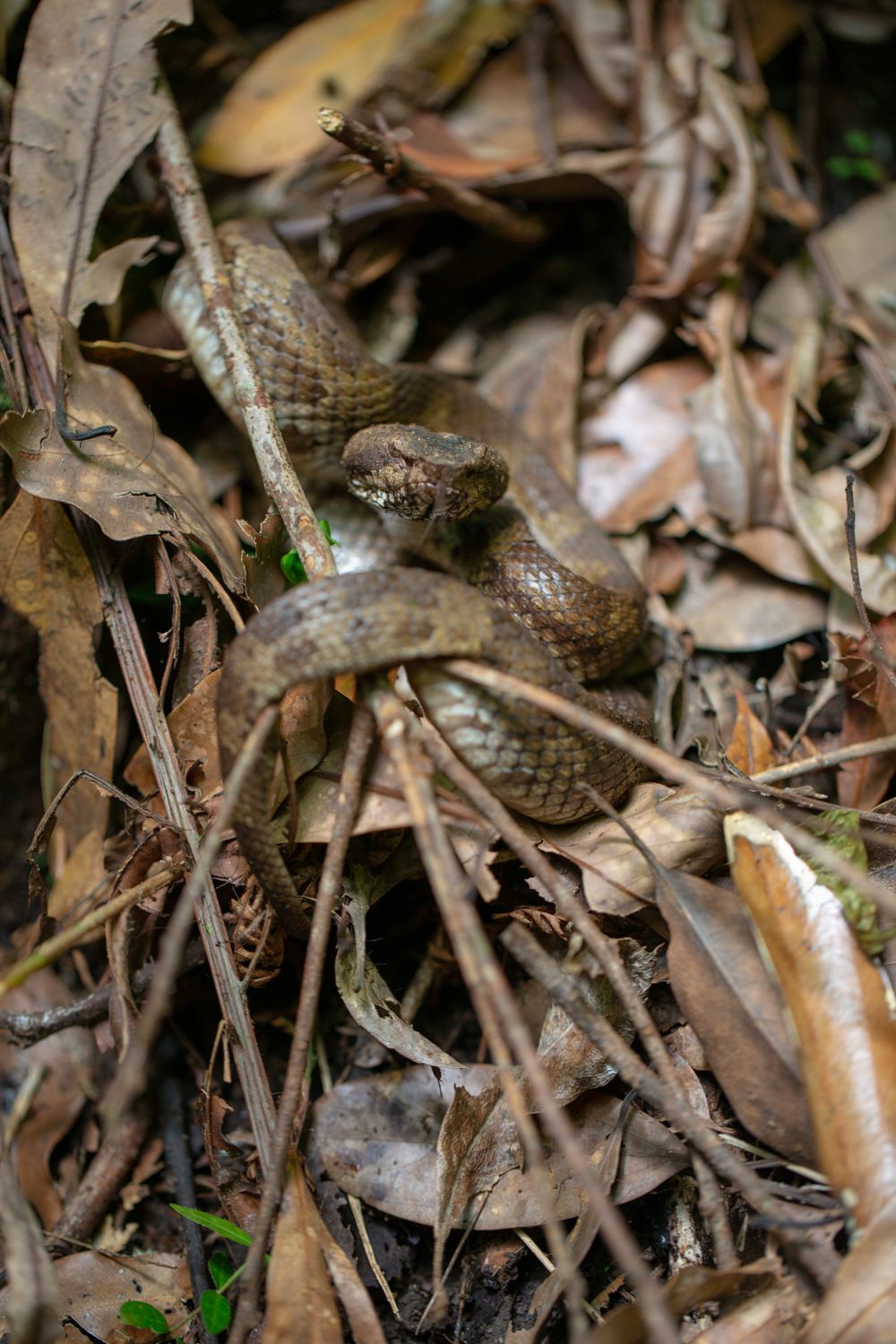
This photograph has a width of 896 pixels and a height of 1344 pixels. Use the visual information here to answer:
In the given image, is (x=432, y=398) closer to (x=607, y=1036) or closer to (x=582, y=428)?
(x=582, y=428)

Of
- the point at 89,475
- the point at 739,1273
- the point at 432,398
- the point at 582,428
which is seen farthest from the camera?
the point at 582,428

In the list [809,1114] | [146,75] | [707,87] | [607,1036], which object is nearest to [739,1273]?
[809,1114]

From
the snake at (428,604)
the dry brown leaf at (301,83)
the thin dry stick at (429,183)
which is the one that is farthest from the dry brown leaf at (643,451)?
the dry brown leaf at (301,83)

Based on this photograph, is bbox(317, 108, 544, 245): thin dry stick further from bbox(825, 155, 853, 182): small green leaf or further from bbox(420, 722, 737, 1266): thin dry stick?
bbox(420, 722, 737, 1266): thin dry stick

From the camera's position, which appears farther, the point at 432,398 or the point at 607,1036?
the point at 432,398

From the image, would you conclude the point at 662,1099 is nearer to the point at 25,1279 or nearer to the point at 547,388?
the point at 25,1279

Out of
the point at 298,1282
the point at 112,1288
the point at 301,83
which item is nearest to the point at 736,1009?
the point at 298,1282

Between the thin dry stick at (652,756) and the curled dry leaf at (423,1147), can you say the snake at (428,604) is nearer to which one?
the thin dry stick at (652,756)
